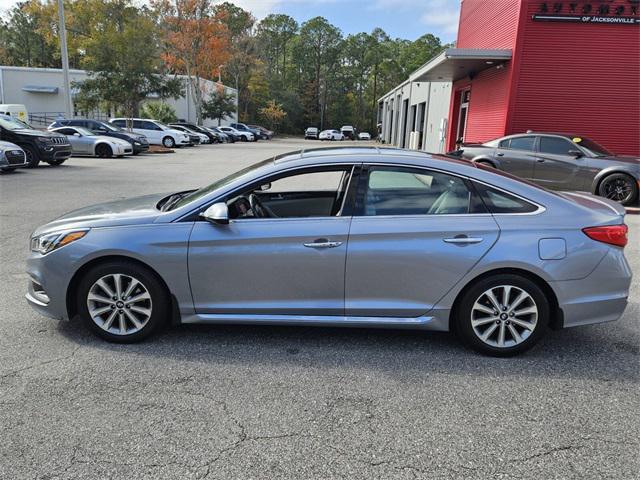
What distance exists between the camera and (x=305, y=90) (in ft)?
284

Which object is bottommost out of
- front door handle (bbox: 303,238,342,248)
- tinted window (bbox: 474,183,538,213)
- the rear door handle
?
front door handle (bbox: 303,238,342,248)

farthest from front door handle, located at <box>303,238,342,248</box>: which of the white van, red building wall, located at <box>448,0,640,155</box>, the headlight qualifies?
the white van

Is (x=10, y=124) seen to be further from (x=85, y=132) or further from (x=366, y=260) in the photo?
(x=366, y=260)

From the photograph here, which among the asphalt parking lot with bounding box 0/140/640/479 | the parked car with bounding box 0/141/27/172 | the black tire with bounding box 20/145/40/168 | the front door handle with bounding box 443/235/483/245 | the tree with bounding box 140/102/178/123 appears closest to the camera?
the asphalt parking lot with bounding box 0/140/640/479

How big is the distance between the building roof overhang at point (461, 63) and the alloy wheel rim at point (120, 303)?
13.9 m

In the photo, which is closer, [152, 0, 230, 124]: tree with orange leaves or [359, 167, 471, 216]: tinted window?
[359, 167, 471, 216]: tinted window

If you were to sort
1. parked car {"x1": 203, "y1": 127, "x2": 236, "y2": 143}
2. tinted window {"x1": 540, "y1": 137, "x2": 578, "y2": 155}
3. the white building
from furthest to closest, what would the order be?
1. parked car {"x1": 203, "y1": 127, "x2": 236, "y2": 143}
2. the white building
3. tinted window {"x1": 540, "y1": 137, "x2": 578, "y2": 155}

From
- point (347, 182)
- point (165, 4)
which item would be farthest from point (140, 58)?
point (347, 182)

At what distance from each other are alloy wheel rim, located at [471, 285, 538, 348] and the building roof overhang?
1310 cm

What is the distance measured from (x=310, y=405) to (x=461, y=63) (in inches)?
623

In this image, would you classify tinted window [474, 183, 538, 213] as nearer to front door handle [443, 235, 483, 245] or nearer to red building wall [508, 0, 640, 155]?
front door handle [443, 235, 483, 245]

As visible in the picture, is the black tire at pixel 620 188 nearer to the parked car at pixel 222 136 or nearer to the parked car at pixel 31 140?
the parked car at pixel 31 140

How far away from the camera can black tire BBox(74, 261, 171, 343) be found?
3.80 m

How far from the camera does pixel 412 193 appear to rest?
3.92 meters
